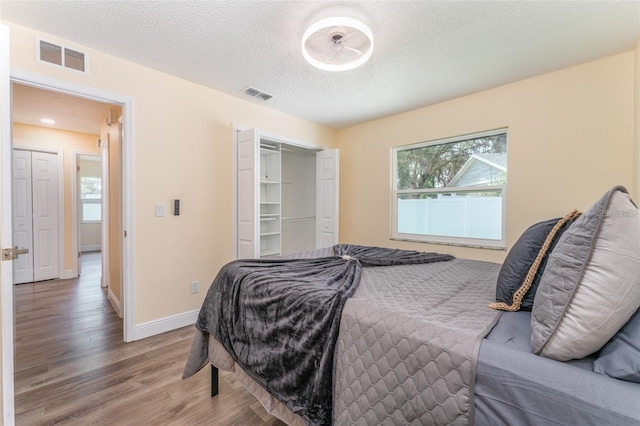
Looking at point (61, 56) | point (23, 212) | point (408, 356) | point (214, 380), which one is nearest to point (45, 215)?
point (23, 212)

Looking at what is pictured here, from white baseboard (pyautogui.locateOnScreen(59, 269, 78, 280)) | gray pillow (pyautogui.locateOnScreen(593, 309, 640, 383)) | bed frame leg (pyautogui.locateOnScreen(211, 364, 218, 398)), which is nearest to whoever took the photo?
gray pillow (pyautogui.locateOnScreen(593, 309, 640, 383))

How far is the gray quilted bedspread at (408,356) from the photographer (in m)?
0.86

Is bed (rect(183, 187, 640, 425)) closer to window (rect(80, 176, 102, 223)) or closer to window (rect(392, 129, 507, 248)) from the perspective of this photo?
window (rect(392, 129, 507, 248))

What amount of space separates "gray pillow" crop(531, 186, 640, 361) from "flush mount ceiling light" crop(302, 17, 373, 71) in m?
1.68

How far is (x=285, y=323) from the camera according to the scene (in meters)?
1.33

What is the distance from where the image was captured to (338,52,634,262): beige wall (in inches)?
93.4

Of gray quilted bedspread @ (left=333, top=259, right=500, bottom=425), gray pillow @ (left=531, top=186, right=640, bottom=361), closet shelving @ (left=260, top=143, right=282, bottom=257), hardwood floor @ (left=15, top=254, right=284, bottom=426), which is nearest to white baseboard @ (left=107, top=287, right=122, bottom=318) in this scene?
hardwood floor @ (left=15, top=254, right=284, bottom=426)

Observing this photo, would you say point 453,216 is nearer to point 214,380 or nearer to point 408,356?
point 408,356

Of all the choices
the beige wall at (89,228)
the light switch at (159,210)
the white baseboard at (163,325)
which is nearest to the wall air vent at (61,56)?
the light switch at (159,210)

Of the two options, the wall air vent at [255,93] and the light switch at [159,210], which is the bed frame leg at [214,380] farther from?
the wall air vent at [255,93]

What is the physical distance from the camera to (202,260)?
119 inches

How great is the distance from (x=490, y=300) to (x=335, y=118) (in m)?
3.32

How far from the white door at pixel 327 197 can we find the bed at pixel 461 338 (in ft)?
7.84

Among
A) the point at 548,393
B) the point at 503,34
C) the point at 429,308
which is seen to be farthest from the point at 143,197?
the point at 503,34
